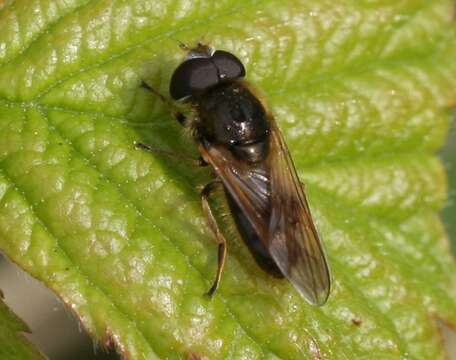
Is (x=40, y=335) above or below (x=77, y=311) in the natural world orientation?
below

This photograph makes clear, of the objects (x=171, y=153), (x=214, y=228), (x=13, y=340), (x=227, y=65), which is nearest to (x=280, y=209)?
(x=214, y=228)

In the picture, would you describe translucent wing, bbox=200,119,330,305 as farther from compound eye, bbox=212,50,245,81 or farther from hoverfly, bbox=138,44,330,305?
compound eye, bbox=212,50,245,81

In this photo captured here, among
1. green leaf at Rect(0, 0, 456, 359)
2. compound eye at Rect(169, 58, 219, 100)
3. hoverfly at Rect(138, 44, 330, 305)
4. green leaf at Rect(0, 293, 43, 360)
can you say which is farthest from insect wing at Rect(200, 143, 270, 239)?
green leaf at Rect(0, 293, 43, 360)

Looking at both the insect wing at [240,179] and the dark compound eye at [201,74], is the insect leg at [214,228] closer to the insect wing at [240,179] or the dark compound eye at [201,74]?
the insect wing at [240,179]

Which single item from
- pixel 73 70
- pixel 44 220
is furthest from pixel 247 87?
pixel 44 220

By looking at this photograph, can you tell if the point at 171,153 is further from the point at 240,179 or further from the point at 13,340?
the point at 13,340

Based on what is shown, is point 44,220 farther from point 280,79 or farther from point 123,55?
point 280,79

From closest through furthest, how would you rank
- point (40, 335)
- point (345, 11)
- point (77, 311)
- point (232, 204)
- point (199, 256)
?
1. point (77, 311)
2. point (199, 256)
3. point (232, 204)
4. point (345, 11)
5. point (40, 335)
